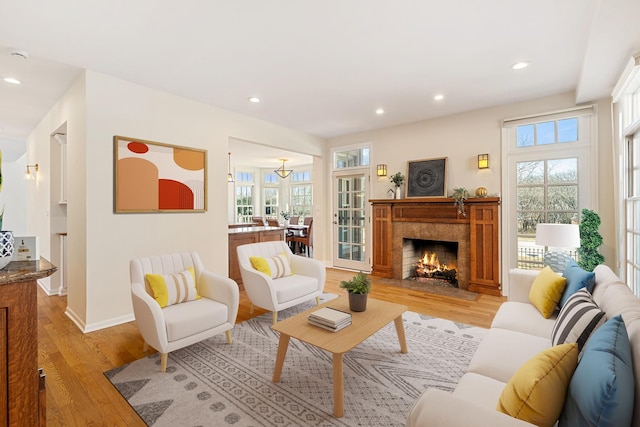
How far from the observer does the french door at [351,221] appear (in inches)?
232

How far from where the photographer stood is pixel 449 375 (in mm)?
2281

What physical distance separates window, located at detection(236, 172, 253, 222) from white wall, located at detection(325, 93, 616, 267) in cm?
559

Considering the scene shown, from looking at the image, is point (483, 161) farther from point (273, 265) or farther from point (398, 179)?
point (273, 265)

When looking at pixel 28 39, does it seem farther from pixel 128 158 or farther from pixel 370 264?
pixel 370 264

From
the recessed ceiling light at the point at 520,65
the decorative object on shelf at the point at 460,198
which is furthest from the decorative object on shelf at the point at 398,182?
the recessed ceiling light at the point at 520,65

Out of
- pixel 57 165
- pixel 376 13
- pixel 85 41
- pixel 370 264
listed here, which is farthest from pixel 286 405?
pixel 57 165

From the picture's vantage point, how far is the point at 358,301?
8.22 ft

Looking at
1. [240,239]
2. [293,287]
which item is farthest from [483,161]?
[240,239]

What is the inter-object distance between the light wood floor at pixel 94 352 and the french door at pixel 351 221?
150cm

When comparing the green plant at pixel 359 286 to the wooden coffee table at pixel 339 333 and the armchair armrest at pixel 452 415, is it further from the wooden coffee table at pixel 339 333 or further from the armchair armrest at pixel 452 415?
the armchair armrest at pixel 452 415

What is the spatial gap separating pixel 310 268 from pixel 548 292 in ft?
7.75

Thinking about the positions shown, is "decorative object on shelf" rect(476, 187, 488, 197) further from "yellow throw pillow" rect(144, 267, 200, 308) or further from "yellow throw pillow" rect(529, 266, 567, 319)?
"yellow throw pillow" rect(144, 267, 200, 308)

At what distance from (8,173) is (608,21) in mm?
11381

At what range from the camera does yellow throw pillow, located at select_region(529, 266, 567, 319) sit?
225 cm
